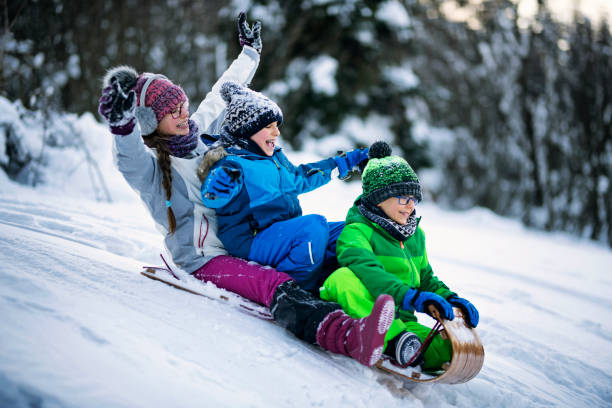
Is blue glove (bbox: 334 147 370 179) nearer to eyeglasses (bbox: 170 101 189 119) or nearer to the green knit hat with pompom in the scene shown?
the green knit hat with pompom

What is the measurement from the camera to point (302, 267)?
1932 mm

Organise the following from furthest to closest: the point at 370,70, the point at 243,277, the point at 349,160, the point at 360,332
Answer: the point at 370,70 → the point at 349,160 → the point at 243,277 → the point at 360,332

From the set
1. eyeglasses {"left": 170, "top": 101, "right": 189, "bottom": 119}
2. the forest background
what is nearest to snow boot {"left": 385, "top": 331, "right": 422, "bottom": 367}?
eyeglasses {"left": 170, "top": 101, "right": 189, "bottom": 119}

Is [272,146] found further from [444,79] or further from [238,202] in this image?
[444,79]

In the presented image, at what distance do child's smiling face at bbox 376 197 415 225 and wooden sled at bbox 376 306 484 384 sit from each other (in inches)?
20.2

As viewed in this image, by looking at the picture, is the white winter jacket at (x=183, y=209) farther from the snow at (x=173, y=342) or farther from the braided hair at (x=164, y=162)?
the snow at (x=173, y=342)

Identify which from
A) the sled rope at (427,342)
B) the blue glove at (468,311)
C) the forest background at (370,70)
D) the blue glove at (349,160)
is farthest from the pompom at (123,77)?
the forest background at (370,70)

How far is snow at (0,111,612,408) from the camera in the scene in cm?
108

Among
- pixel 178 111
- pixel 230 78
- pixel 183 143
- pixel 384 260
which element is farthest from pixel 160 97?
pixel 384 260

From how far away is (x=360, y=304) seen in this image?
177 centimetres

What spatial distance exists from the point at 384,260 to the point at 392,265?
0.05 metres

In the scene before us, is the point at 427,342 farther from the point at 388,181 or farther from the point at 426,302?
the point at 388,181

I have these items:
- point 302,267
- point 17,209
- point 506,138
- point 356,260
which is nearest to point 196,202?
point 302,267

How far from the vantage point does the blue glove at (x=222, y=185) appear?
1791mm
